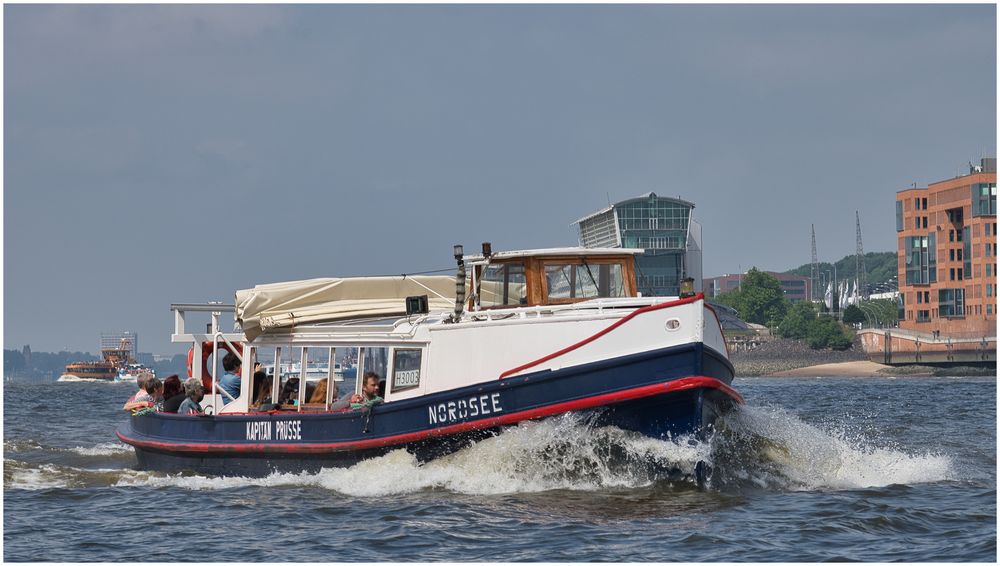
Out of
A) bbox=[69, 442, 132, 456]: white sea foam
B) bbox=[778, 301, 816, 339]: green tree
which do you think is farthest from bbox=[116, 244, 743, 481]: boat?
bbox=[778, 301, 816, 339]: green tree

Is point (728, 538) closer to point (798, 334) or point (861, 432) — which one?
point (861, 432)

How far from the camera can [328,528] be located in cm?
1759

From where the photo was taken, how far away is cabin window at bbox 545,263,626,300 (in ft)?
72.3

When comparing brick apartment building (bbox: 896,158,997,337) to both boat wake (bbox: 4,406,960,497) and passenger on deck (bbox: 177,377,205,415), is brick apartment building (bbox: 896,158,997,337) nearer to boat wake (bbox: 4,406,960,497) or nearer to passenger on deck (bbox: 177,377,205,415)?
boat wake (bbox: 4,406,960,497)

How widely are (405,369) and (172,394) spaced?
22.2 ft

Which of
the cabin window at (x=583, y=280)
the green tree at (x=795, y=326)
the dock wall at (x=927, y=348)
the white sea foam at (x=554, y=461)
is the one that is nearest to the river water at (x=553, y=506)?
the white sea foam at (x=554, y=461)

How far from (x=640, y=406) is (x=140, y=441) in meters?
11.0

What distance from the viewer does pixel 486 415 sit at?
65.8ft

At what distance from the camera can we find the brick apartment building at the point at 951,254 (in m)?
129

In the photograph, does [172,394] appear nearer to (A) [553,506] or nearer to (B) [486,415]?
(B) [486,415]

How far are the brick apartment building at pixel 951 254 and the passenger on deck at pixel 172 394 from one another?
11151 cm

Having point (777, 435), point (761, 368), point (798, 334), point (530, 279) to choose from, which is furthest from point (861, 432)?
point (798, 334)

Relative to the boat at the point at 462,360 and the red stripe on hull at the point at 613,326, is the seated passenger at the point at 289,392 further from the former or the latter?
the red stripe on hull at the point at 613,326

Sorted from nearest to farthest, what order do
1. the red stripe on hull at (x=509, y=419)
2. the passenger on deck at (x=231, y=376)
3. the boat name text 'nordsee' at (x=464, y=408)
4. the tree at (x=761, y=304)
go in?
the red stripe on hull at (x=509, y=419) < the boat name text 'nordsee' at (x=464, y=408) < the passenger on deck at (x=231, y=376) < the tree at (x=761, y=304)
